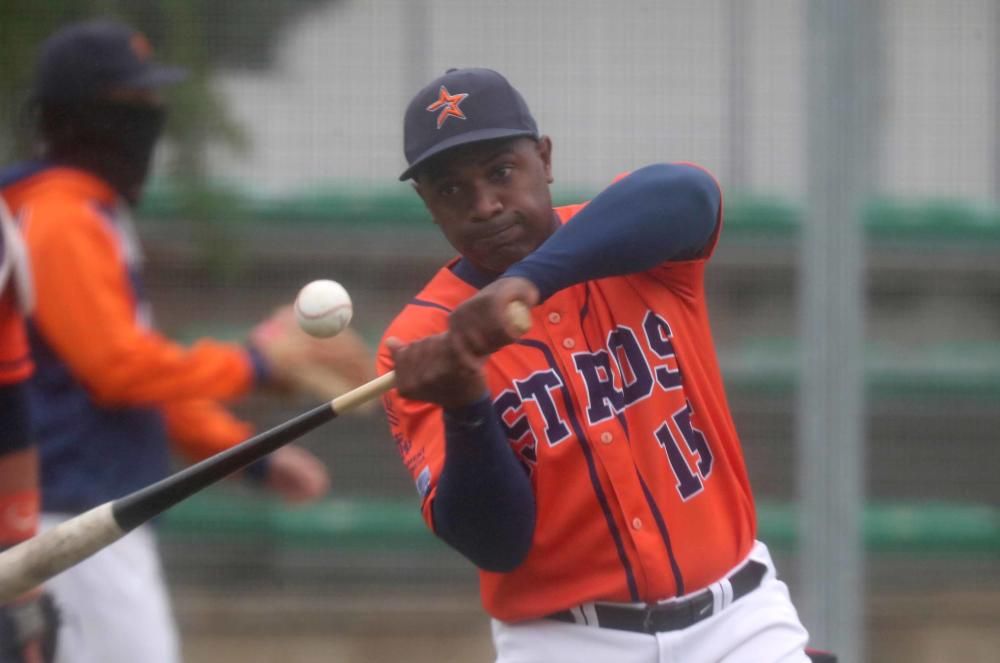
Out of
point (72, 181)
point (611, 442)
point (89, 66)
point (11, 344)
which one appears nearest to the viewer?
point (611, 442)

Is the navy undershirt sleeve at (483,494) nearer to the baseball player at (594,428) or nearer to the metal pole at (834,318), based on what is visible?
the baseball player at (594,428)

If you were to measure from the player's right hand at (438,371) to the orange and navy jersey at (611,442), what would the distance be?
25 cm

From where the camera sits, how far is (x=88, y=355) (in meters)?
3.12

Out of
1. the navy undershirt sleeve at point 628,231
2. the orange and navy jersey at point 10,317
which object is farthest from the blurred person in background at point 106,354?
the navy undershirt sleeve at point 628,231

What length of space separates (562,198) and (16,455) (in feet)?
6.94

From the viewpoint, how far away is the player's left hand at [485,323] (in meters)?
1.72

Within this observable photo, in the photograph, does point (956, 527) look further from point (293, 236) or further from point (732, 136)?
point (293, 236)

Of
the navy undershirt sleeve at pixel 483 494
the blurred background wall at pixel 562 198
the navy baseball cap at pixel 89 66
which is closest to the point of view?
the navy undershirt sleeve at pixel 483 494

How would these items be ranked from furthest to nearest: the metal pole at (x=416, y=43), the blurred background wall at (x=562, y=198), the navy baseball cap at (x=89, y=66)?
1. the metal pole at (x=416, y=43)
2. the blurred background wall at (x=562, y=198)
3. the navy baseball cap at (x=89, y=66)

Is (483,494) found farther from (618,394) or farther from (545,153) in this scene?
(545,153)

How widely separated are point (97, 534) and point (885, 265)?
2929mm

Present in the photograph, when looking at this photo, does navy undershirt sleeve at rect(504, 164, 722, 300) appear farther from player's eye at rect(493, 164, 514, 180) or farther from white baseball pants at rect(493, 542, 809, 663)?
white baseball pants at rect(493, 542, 809, 663)

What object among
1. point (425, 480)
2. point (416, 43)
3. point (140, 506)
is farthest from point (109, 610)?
point (416, 43)

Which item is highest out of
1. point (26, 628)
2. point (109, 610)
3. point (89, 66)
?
point (89, 66)
